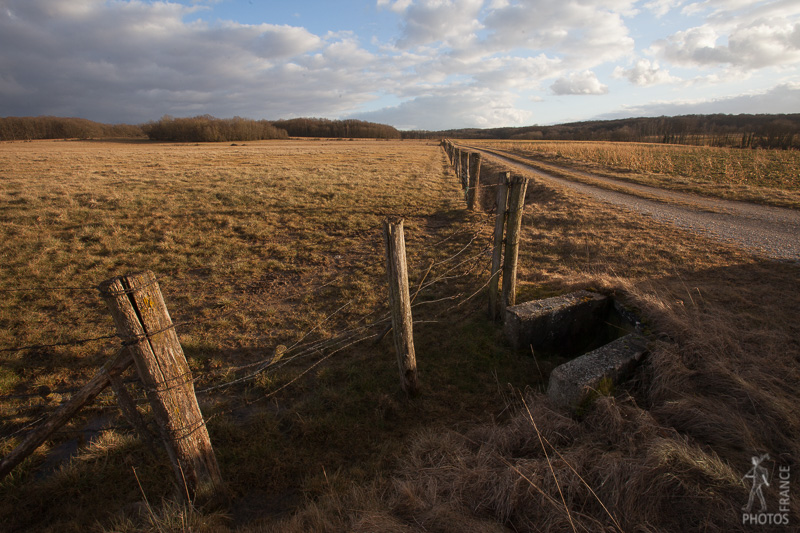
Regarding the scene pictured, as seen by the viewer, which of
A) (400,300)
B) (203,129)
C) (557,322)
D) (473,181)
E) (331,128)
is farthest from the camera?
(331,128)

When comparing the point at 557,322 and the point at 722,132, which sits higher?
the point at 722,132

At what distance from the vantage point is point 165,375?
2.30m

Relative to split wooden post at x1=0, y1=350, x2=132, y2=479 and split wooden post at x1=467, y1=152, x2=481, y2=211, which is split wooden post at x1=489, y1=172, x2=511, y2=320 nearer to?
split wooden post at x1=0, y1=350, x2=132, y2=479

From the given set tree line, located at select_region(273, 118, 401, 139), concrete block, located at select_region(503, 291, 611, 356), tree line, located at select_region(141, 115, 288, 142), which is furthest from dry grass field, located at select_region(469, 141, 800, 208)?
tree line, located at select_region(273, 118, 401, 139)

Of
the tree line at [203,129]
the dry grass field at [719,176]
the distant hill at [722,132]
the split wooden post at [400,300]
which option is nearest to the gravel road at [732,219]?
the dry grass field at [719,176]

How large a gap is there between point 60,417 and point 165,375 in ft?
2.57

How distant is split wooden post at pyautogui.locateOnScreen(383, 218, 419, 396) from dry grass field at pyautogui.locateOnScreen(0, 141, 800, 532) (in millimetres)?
323

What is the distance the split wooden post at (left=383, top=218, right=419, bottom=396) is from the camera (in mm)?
3270

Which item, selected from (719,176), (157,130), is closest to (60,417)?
(719,176)

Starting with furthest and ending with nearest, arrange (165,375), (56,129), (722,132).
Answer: (56,129) < (722,132) < (165,375)

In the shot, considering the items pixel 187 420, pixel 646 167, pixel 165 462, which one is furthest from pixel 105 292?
pixel 646 167

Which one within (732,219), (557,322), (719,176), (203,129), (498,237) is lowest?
(557,322)

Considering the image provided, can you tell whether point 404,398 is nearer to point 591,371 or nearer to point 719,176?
point 591,371

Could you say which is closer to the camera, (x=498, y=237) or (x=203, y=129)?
(x=498, y=237)
